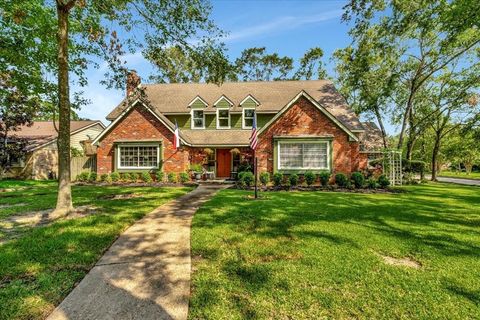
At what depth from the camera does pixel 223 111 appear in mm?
22484

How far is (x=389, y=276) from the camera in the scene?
4.29 m

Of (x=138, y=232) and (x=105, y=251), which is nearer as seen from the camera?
(x=105, y=251)

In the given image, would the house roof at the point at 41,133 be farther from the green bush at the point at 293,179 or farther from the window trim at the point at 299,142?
the green bush at the point at 293,179

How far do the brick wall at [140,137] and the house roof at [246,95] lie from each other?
2.23 m

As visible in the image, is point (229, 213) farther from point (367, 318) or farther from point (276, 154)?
point (276, 154)

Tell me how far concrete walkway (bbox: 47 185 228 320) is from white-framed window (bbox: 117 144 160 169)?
43.8 ft

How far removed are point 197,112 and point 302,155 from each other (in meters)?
10.4

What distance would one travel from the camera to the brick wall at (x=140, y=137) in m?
19.0

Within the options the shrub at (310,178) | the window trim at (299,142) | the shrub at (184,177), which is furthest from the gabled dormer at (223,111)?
the shrub at (310,178)

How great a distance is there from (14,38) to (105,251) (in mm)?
17946

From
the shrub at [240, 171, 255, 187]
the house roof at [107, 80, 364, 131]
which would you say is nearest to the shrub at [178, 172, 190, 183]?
the shrub at [240, 171, 255, 187]

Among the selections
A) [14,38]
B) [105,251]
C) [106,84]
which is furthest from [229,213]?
[14,38]

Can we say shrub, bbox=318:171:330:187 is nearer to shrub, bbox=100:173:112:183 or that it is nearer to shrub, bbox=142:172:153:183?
shrub, bbox=142:172:153:183

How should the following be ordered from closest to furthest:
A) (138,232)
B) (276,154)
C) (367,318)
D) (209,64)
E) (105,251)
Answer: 1. (367,318)
2. (105,251)
3. (138,232)
4. (209,64)
5. (276,154)
